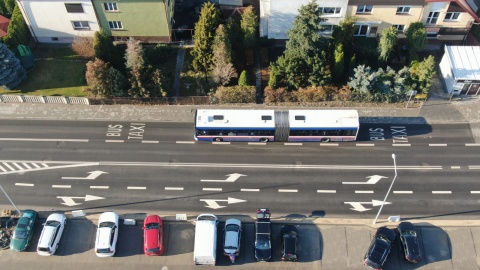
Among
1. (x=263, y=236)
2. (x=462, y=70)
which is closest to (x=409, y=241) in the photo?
(x=263, y=236)

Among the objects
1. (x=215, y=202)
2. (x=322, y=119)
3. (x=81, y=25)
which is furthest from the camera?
(x=81, y=25)

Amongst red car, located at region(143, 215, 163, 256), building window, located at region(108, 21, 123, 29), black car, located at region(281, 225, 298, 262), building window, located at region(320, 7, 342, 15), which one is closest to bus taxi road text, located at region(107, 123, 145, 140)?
red car, located at region(143, 215, 163, 256)

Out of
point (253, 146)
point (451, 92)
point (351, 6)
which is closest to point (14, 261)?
point (253, 146)

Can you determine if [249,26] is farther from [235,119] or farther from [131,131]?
[131,131]

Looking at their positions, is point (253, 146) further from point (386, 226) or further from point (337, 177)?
point (386, 226)

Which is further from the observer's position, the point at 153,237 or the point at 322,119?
the point at 322,119

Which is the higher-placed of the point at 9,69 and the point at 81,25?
the point at 81,25

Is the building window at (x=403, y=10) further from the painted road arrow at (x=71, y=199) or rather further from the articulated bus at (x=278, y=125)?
the painted road arrow at (x=71, y=199)
